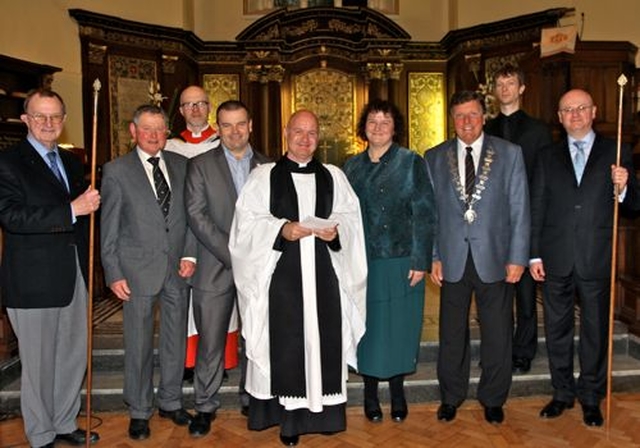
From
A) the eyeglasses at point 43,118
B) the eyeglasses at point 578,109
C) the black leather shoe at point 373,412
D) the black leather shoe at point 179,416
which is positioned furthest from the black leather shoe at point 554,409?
the eyeglasses at point 43,118

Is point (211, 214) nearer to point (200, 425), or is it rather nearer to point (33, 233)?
point (33, 233)

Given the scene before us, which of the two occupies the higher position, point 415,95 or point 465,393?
point 415,95

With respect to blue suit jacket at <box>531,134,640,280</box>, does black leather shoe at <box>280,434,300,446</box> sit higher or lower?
lower

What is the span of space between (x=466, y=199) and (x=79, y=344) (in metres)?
2.15

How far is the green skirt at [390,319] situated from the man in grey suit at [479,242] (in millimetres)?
195

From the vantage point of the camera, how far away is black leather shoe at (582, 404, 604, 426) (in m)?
3.21

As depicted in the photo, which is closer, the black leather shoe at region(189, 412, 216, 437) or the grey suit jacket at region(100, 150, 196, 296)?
the grey suit jacket at region(100, 150, 196, 296)

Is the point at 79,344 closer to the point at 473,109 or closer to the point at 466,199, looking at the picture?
the point at 466,199

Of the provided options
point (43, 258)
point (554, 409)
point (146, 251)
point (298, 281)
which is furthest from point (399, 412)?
point (43, 258)

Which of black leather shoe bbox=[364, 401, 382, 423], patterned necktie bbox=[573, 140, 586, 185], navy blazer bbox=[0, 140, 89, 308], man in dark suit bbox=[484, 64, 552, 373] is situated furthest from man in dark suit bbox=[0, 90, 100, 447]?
patterned necktie bbox=[573, 140, 586, 185]

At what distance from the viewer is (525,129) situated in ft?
11.8

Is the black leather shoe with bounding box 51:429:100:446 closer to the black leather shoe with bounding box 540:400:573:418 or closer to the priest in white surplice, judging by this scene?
the priest in white surplice

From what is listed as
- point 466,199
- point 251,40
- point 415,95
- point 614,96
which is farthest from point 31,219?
point 415,95

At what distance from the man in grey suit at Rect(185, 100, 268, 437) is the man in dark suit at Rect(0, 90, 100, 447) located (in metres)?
0.53
